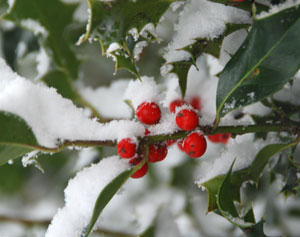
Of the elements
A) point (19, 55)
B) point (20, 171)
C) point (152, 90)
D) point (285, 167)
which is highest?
point (19, 55)

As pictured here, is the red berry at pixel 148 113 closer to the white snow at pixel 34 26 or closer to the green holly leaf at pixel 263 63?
the green holly leaf at pixel 263 63

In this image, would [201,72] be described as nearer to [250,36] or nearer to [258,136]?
[258,136]

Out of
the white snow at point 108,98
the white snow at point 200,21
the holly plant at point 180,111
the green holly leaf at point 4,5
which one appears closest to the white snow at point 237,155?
the holly plant at point 180,111

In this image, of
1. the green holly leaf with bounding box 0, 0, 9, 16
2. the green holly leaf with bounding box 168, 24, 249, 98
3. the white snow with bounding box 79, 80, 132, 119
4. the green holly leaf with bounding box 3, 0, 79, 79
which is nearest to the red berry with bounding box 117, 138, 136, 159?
the green holly leaf with bounding box 168, 24, 249, 98

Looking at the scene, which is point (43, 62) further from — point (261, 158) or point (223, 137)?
point (261, 158)

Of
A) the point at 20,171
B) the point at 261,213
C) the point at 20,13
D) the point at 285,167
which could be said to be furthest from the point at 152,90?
the point at 20,171

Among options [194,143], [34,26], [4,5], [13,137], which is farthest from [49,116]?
[4,5]

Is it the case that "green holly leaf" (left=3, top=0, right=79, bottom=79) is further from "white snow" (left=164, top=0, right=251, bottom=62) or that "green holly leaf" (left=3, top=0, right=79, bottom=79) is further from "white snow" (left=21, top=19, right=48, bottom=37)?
"white snow" (left=164, top=0, right=251, bottom=62)
